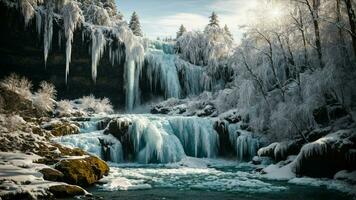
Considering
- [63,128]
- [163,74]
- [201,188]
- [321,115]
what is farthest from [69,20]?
[201,188]

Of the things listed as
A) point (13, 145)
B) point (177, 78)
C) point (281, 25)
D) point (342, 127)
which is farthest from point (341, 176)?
point (177, 78)

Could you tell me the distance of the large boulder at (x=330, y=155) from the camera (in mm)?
17531

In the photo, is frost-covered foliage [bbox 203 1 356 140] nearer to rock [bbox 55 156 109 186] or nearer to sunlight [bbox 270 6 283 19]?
sunlight [bbox 270 6 283 19]

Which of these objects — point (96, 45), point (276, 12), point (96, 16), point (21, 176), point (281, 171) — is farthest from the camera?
point (96, 16)

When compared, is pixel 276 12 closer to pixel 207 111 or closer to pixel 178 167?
pixel 178 167

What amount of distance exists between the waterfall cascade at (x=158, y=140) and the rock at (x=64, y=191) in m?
11.8

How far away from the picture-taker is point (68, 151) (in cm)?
1870

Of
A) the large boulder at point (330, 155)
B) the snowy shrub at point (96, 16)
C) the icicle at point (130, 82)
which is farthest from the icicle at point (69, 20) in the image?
the large boulder at point (330, 155)

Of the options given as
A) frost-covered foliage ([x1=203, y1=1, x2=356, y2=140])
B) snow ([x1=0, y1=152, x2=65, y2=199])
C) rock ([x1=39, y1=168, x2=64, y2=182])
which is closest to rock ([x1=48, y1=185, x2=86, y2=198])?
snow ([x1=0, y1=152, x2=65, y2=199])

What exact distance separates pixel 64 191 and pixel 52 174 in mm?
1665

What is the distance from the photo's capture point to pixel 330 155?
1800 cm

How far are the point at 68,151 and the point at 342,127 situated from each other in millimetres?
13896

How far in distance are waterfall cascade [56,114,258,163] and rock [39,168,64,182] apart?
33.8 ft

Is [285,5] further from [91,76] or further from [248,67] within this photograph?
[91,76]
